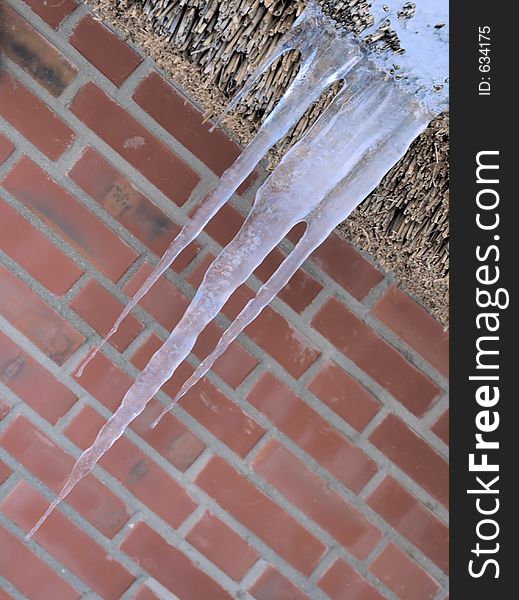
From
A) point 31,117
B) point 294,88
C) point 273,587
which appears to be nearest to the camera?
point 294,88

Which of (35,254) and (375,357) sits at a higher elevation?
(375,357)

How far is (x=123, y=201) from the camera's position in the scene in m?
1.08

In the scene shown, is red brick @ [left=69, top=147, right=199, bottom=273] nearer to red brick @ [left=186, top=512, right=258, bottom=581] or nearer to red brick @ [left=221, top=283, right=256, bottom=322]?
red brick @ [left=221, top=283, right=256, bottom=322]

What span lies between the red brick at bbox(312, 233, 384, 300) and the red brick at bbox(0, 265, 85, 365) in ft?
1.43

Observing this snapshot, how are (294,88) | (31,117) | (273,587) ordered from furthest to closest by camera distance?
(273,587), (31,117), (294,88)

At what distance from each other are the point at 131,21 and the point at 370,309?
604 mm

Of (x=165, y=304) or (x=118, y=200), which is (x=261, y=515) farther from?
(x=118, y=200)

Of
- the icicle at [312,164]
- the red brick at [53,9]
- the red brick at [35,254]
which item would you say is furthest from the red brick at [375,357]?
the red brick at [53,9]

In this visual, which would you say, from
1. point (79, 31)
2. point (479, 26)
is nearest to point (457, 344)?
point (479, 26)

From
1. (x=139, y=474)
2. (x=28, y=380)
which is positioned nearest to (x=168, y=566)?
(x=139, y=474)

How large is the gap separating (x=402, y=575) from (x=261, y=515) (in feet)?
0.92

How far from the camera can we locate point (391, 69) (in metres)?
0.83

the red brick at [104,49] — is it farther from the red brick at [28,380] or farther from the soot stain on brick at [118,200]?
the red brick at [28,380]

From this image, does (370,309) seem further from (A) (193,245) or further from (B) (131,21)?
(B) (131,21)
